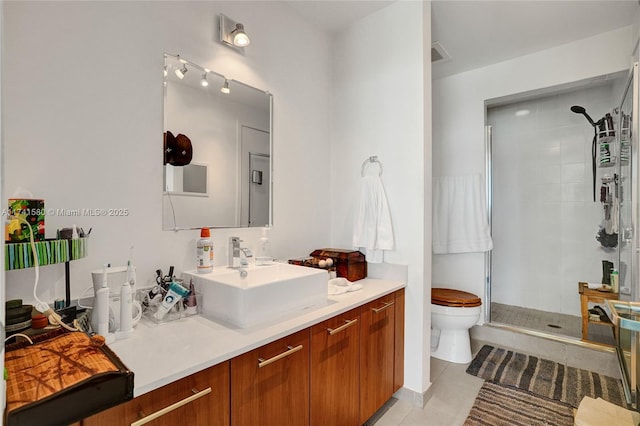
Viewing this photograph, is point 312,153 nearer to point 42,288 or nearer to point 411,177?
point 411,177

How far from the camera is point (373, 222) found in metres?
2.11

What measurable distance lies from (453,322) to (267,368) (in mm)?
1857

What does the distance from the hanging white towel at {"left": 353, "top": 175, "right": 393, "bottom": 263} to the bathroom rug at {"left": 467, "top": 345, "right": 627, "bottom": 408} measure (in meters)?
1.26

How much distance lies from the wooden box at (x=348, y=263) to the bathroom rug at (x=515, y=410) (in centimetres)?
103

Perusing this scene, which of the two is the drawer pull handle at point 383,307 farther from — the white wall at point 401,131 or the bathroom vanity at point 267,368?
the white wall at point 401,131

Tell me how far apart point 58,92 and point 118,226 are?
547mm

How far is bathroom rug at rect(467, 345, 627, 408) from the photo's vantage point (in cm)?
215

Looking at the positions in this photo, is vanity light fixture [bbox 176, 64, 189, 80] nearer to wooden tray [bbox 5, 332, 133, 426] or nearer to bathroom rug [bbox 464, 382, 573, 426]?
wooden tray [bbox 5, 332, 133, 426]

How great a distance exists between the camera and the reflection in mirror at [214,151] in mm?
1562

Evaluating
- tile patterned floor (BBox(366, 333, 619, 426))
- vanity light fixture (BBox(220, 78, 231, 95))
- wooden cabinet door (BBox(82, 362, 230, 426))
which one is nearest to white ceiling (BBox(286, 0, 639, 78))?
vanity light fixture (BBox(220, 78, 231, 95))

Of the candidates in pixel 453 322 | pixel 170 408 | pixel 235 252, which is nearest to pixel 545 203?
pixel 453 322

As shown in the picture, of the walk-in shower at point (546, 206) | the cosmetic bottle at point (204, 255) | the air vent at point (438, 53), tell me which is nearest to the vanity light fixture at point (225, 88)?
the cosmetic bottle at point (204, 255)

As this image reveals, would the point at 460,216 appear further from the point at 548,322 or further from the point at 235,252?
the point at 235,252

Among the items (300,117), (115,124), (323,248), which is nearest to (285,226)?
(323,248)
